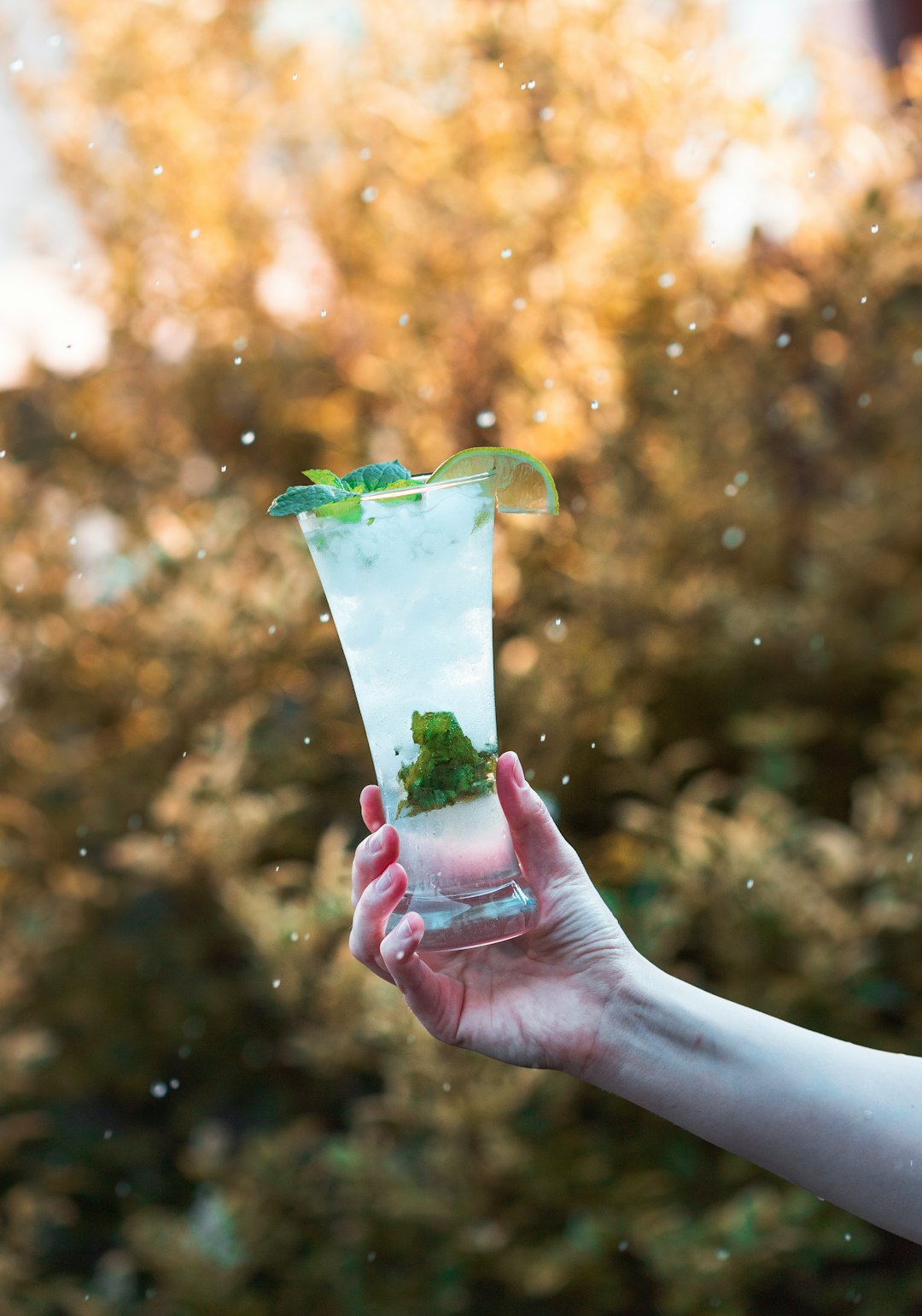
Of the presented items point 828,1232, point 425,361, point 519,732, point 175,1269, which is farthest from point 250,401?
point 828,1232

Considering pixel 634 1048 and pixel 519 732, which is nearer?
pixel 634 1048

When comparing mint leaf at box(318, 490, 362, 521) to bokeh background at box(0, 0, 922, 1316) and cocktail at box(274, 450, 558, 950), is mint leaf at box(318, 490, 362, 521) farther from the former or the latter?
bokeh background at box(0, 0, 922, 1316)

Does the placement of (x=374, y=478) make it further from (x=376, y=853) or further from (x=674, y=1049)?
(x=674, y=1049)

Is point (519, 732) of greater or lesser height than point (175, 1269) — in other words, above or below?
above

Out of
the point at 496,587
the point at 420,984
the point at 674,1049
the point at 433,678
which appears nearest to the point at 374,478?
the point at 433,678

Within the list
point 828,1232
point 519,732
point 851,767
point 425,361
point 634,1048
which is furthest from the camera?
point 851,767

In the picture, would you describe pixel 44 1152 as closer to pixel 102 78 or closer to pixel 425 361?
pixel 425 361
